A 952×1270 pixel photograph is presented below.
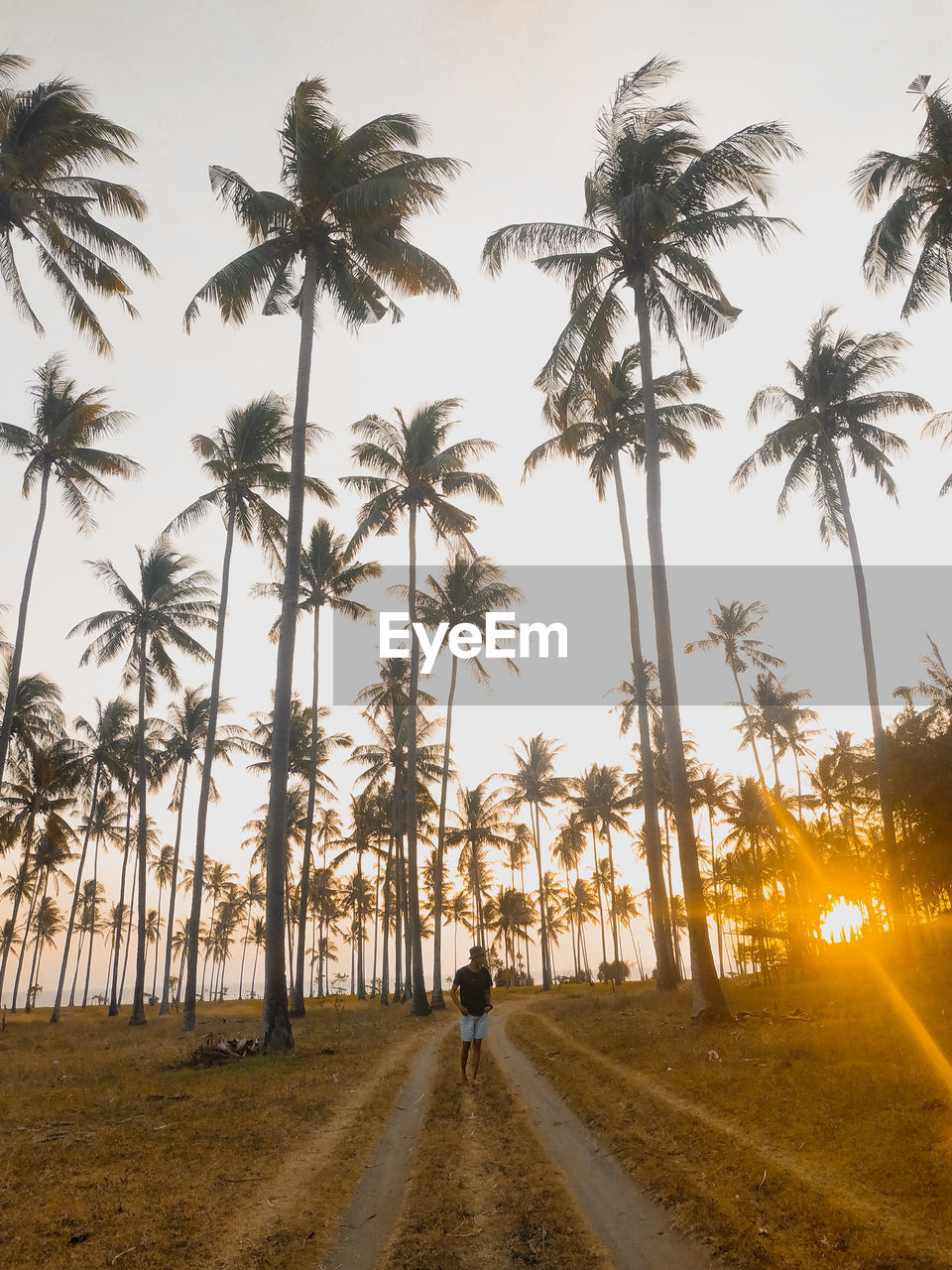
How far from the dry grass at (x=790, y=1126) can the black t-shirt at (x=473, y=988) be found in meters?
1.57

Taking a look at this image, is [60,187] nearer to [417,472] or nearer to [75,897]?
[417,472]

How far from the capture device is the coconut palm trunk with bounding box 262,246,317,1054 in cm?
1530

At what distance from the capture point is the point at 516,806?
50.6 metres

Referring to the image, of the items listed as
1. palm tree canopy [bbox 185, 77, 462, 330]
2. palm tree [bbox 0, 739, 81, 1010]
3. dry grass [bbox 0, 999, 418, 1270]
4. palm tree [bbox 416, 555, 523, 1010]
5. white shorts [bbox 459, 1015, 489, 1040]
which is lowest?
dry grass [bbox 0, 999, 418, 1270]

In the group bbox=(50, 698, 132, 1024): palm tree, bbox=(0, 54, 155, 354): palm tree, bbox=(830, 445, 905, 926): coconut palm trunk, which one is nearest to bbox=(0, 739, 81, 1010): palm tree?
bbox=(50, 698, 132, 1024): palm tree

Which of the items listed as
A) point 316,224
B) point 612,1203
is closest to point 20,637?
point 316,224

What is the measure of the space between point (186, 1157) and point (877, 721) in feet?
68.5

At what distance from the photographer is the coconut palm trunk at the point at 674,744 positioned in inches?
557

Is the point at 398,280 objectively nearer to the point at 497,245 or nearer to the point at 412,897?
the point at 497,245

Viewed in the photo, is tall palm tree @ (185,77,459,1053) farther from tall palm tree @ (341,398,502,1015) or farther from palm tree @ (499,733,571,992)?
palm tree @ (499,733,571,992)

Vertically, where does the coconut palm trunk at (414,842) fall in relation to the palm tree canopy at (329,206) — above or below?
below

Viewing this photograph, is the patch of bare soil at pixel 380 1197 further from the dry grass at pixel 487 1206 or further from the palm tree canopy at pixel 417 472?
the palm tree canopy at pixel 417 472

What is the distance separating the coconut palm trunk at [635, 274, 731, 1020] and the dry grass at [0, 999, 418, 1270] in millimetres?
5923

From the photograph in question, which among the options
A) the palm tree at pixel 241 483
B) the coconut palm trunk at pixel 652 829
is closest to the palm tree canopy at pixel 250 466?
the palm tree at pixel 241 483
